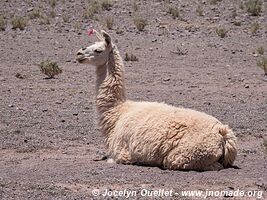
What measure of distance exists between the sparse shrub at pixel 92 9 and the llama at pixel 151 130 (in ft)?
61.7

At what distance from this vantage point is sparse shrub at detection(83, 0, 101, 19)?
2765 cm

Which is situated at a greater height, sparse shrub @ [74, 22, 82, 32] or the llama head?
the llama head

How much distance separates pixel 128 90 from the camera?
14664mm

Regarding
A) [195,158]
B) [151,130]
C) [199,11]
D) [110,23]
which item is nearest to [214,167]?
[195,158]

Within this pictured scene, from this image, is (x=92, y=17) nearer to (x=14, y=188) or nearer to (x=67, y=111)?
(x=67, y=111)

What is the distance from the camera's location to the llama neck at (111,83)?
8.93 m

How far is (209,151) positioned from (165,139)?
0.55 meters

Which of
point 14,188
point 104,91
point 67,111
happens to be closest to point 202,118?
point 104,91

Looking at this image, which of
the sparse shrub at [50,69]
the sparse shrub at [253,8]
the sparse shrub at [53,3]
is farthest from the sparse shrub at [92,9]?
the sparse shrub at [50,69]

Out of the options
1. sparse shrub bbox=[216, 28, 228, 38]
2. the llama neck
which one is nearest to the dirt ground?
sparse shrub bbox=[216, 28, 228, 38]

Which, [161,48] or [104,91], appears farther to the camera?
[161,48]

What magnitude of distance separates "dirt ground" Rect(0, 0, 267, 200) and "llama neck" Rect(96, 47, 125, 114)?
0.73 m

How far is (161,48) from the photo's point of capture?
21125 millimetres

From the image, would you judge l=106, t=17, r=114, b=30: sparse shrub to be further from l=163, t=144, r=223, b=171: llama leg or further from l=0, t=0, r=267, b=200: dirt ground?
l=163, t=144, r=223, b=171: llama leg
